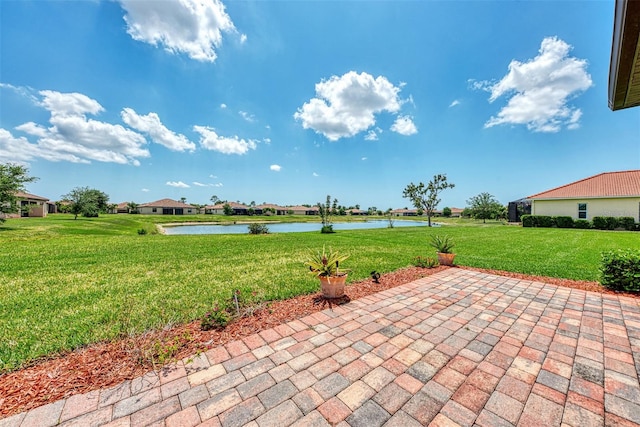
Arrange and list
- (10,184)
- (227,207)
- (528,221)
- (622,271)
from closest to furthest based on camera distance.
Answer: (622,271) < (10,184) < (528,221) < (227,207)

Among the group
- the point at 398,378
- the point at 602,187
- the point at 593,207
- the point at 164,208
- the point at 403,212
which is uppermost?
the point at 602,187

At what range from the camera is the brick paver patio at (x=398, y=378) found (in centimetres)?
151

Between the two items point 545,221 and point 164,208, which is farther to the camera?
point 164,208

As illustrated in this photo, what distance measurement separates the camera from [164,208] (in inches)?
2264

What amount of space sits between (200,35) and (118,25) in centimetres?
243

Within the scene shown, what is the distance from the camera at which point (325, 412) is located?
5.04 ft

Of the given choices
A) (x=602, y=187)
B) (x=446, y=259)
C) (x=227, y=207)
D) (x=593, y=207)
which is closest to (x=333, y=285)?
(x=446, y=259)

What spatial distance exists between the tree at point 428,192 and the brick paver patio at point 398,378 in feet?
77.9

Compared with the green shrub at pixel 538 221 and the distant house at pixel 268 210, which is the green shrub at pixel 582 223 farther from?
the distant house at pixel 268 210

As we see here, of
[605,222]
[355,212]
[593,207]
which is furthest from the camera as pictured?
[355,212]

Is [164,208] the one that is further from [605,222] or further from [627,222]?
[627,222]

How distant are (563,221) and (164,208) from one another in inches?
2695

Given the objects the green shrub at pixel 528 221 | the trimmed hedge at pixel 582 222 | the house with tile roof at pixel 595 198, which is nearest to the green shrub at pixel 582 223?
the trimmed hedge at pixel 582 222

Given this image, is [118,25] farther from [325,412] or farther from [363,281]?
[325,412]
